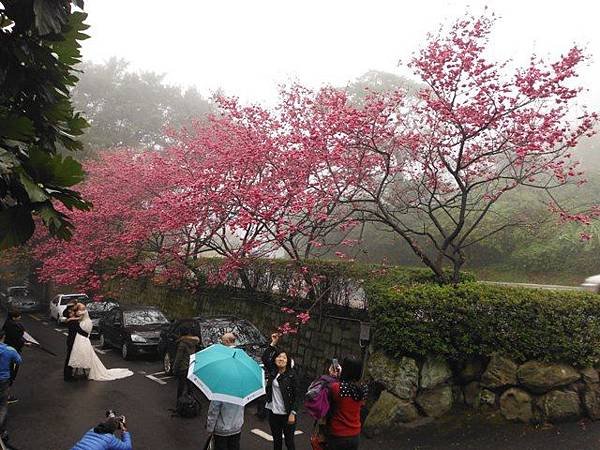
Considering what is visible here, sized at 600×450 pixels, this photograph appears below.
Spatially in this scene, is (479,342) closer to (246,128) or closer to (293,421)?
(293,421)

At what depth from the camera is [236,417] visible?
520 cm

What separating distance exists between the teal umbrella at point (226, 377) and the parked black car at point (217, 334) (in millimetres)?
4904

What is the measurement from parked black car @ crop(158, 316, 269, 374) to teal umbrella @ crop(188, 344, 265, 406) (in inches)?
193

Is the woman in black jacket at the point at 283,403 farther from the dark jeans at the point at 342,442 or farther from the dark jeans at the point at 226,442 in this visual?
the dark jeans at the point at 342,442

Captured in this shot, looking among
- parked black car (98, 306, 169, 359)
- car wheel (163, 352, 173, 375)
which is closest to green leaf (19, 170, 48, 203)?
car wheel (163, 352, 173, 375)

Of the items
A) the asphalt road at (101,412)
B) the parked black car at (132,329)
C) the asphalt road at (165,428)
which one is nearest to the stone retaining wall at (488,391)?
the asphalt road at (165,428)

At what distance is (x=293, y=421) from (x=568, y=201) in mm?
16370

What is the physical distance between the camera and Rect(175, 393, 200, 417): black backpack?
852cm

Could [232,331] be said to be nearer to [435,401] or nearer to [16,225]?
[435,401]

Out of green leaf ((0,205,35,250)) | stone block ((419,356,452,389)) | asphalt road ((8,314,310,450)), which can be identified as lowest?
asphalt road ((8,314,310,450))

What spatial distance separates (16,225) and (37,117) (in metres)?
1.09

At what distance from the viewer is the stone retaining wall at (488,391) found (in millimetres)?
7656

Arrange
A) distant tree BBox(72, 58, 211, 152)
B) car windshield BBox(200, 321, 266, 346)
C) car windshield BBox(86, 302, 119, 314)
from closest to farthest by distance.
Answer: car windshield BBox(200, 321, 266, 346) → car windshield BBox(86, 302, 119, 314) → distant tree BBox(72, 58, 211, 152)

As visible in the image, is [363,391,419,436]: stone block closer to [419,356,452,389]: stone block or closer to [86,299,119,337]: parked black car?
[419,356,452,389]: stone block
